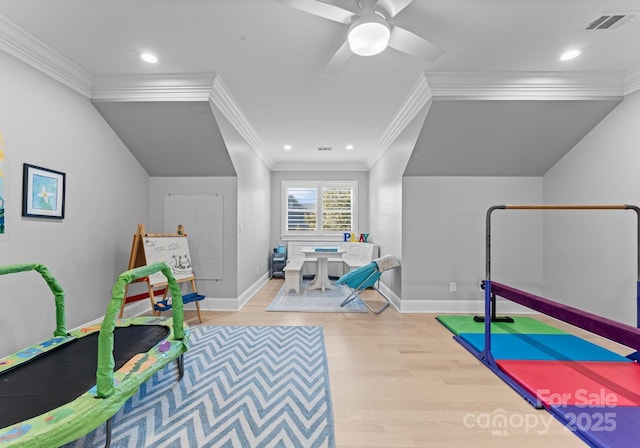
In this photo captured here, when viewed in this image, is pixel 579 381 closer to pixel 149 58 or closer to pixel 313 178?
pixel 149 58

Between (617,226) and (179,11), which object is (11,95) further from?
(617,226)

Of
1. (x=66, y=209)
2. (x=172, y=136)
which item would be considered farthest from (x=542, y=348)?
(x=66, y=209)

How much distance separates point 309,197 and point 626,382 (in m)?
5.56

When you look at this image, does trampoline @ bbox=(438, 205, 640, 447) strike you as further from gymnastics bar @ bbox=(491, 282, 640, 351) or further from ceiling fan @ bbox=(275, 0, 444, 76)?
ceiling fan @ bbox=(275, 0, 444, 76)

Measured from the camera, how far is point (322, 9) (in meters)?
1.69

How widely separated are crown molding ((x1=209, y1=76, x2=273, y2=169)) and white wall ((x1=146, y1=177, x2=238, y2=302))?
0.77m

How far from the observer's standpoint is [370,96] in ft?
10.6

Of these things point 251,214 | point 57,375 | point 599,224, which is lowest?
point 57,375

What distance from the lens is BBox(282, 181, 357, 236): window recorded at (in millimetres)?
6641

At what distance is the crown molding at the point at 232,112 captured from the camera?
304 centimetres

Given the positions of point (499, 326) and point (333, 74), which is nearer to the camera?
point (333, 74)

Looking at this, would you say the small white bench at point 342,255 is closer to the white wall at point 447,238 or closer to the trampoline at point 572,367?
the white wall at point 447,238

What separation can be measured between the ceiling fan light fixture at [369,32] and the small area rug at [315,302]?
124 inches

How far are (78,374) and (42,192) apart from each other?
179 centimetres
